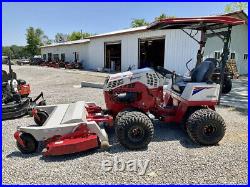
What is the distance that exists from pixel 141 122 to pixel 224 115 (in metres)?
3.26

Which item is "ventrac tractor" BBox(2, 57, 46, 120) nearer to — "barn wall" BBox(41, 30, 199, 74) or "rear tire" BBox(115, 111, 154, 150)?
"rear tire" BBox(115, 111, 154, 150)

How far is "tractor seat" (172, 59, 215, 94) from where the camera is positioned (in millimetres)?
4536

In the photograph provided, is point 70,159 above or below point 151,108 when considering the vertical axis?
below

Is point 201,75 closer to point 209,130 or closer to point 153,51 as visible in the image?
point 209,130

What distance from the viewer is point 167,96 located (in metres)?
5.21

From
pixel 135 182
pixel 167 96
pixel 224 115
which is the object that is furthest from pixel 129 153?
pixel 224 115

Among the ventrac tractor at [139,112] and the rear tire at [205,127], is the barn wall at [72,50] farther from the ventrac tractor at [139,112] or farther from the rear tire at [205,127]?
the rear tire at [205,127]

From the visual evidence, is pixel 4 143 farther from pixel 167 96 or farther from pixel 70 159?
pixel 167 96

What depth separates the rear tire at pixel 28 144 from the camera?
3.88m

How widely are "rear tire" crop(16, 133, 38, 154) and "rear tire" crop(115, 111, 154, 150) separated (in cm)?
136

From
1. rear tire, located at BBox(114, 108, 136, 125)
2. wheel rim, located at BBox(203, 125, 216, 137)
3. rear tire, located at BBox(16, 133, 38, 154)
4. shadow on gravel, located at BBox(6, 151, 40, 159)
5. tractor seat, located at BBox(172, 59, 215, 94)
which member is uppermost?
tractor seat, located at BBox(172, 59, 215, 94)

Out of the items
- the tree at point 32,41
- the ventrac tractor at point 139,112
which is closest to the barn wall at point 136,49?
the ventrac tractor at point 139,112

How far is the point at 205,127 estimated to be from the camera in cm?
414

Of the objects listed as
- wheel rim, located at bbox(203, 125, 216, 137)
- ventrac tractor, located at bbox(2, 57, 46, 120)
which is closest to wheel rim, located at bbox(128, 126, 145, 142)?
wheel rim, located at bbox(203, 125, 216, 137)
